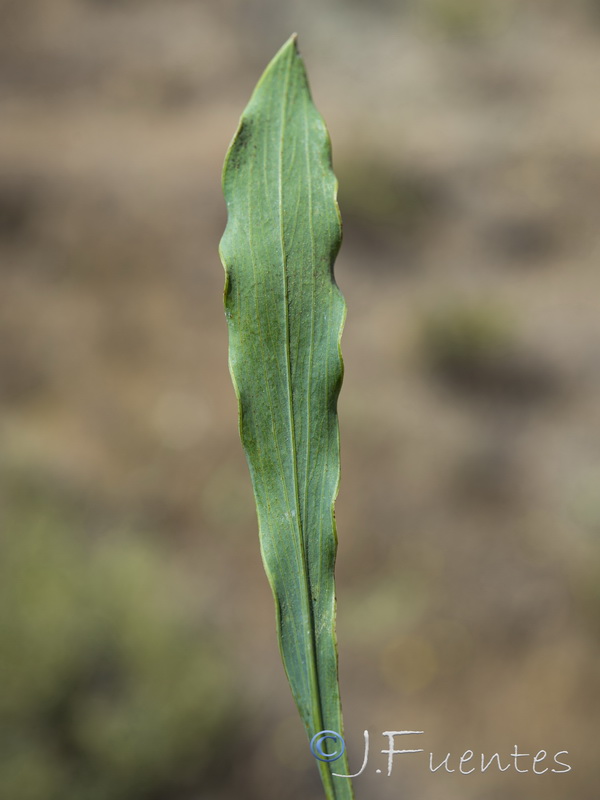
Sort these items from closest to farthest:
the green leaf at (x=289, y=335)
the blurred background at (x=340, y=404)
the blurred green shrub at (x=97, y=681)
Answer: the green leaf at (x=289, y=335), the blurred green shrub at (x=97, y=681), the blurred background at (x=340, y=404)

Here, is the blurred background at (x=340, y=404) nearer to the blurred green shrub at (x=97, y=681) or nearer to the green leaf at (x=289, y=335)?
the blurred green shrub at (x=97, y=681)

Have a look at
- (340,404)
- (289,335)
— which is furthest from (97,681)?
(289,335)

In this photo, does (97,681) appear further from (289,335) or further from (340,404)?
(289,335)

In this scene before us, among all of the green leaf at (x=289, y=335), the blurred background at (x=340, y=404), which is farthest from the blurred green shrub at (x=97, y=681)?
the green leaf at (x=289, y=335)

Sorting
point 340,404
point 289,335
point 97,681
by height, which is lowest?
point 97,681

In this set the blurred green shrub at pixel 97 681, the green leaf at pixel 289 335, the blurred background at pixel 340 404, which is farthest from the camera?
the blurred background at pixel 340 404

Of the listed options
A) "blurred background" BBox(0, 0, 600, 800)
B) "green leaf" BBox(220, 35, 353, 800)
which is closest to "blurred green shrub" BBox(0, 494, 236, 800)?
"blurred background" BBox(0, 0, 600, 800)

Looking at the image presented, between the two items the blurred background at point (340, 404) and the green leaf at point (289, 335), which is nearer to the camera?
the green leaf at point (289, 335)

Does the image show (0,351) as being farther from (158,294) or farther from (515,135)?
(515,135)
